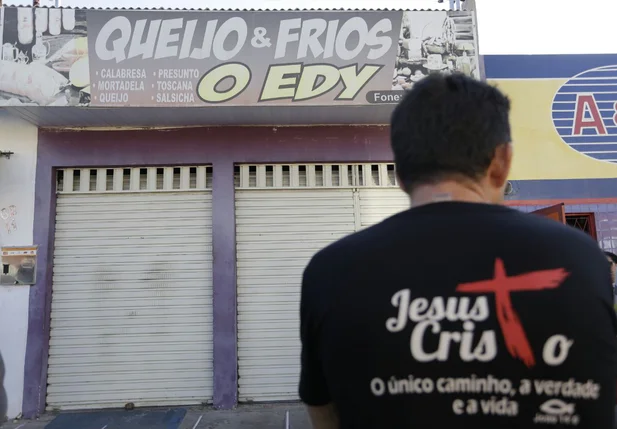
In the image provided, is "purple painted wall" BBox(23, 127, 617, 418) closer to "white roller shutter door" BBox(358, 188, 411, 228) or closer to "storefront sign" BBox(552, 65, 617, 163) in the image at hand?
"white roller shutter door" BBox(358, 188, 411, 228)

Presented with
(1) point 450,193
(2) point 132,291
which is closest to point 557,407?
(1) point 450,193

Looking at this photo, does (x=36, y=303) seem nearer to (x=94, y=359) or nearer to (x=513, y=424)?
(x=94, y=359)

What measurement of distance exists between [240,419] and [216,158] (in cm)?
356

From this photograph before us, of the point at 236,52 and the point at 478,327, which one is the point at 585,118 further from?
the point at 478,327

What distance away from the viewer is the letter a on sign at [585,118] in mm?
7113

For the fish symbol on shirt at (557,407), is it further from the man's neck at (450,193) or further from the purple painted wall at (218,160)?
the purple painted wall at (218,160)

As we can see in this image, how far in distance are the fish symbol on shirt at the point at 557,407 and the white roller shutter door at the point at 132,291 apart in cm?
594

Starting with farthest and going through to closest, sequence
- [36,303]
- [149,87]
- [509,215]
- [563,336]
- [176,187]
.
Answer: [176,187] → [36,303] → [149,87] → [509,215] → [563,336]

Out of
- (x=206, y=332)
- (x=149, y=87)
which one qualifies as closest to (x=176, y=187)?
(x=149, y=87)

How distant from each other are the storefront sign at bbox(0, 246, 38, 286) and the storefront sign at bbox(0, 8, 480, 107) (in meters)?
2.03

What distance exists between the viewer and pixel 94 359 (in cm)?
648

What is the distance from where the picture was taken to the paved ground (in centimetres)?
577

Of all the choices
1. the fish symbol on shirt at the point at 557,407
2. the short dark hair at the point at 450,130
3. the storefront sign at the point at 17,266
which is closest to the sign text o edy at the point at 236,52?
the storefront sign at the point at 17,266

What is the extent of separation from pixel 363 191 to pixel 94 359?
14.8 feet
